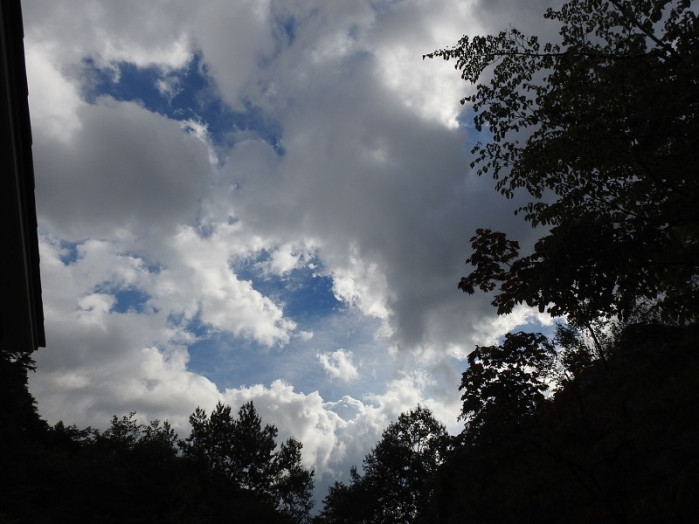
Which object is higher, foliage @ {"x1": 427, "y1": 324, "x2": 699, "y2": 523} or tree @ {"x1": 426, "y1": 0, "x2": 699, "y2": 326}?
tree @ {"x1": 426, "y1": 0, "x2": 699, "y2": 326}

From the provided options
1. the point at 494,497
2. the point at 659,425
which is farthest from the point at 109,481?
the point at 659,425

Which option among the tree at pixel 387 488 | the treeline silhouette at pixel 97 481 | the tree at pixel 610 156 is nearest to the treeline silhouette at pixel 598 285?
the tree at pixel 610 156

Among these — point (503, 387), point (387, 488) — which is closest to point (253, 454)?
point (387, 488)

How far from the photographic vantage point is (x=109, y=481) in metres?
29.0

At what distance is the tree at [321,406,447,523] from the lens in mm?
49375

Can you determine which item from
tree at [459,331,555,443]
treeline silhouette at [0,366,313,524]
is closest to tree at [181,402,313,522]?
→ treeline silhouette at [0,366,313,524]

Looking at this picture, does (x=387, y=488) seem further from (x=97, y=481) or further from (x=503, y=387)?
(x=503, y=387)

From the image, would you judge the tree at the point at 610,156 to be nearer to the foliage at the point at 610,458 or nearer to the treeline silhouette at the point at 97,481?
the foliage at the point at 610,458

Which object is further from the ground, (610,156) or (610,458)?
(610,156)

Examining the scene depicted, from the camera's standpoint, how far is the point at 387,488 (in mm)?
50969

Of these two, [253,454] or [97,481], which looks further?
[253,454]

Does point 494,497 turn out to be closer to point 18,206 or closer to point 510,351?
point 510,351

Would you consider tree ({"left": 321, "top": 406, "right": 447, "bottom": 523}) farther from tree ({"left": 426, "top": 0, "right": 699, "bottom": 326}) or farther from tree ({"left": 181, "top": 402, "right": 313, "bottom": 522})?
tree ({"left": 426, "top": 0, "right": 699, "bottom": 326})

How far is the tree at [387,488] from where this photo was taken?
4938cm
